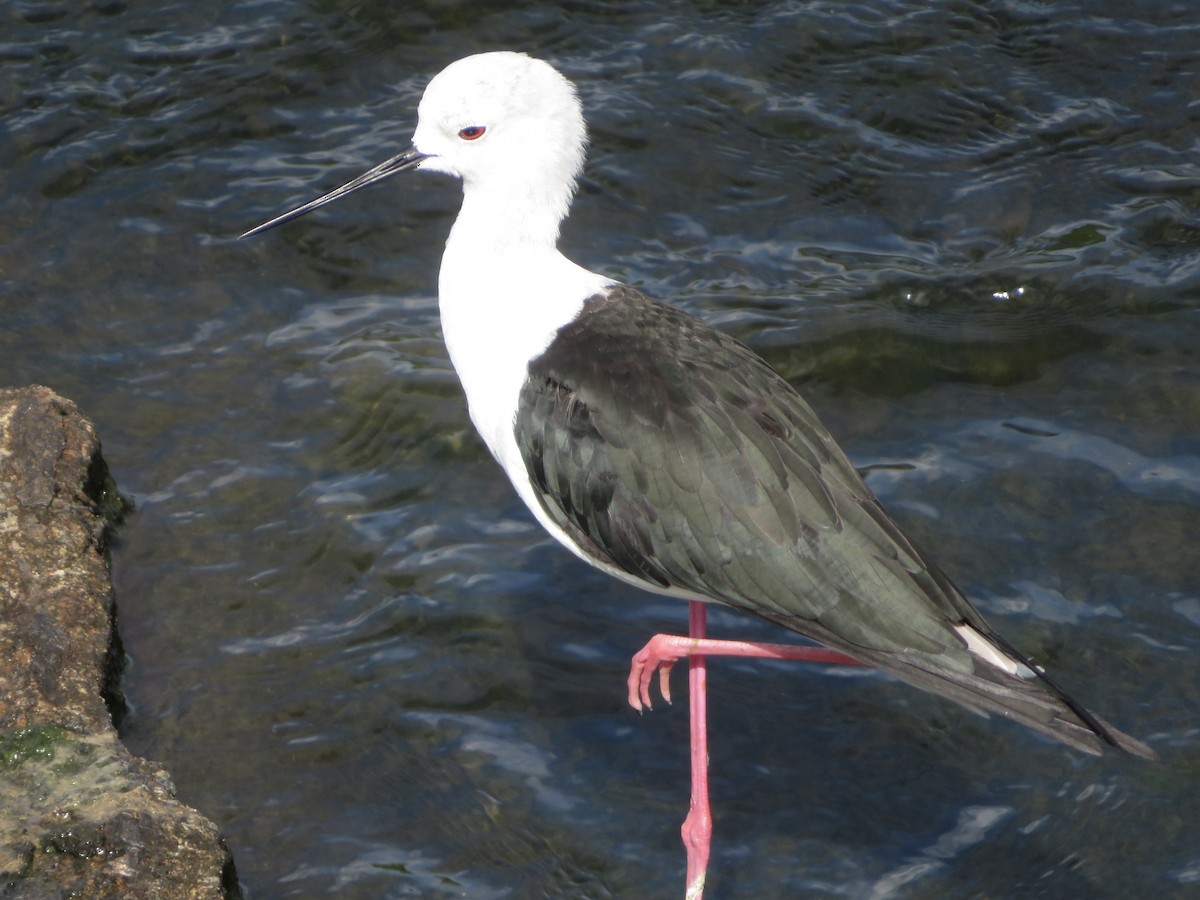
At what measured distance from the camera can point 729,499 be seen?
4285 millimetres

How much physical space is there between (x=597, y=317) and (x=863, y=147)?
3.27 metres

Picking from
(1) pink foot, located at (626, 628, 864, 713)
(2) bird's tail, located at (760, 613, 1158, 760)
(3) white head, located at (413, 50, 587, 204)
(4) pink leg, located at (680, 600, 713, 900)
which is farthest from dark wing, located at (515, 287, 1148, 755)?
(3) white head, located at (413, 50, 587, 204)

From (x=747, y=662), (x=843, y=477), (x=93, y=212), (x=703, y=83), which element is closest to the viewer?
(x=843, y=477)

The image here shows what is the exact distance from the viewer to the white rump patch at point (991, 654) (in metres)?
4.02

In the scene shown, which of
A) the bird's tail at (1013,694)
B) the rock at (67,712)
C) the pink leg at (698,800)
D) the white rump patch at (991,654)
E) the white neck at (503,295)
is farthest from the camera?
the white neck at (503,295)

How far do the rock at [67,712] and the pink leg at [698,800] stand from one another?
4.46 feet

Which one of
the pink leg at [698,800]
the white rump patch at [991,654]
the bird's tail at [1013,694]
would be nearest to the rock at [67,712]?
the pink leg at [698,800]

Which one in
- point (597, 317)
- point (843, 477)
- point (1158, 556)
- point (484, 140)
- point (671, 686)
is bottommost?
point (671, 686)

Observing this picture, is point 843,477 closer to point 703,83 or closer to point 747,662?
point 747,662

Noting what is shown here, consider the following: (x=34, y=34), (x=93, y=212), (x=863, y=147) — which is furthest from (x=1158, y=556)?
(x=34, y=34)

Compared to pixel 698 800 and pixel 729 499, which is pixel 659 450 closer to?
pixel 729 499

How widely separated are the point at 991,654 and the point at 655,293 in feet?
10.2

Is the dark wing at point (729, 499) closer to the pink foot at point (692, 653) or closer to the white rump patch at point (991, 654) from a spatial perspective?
the white rump patch at point (991, 654)

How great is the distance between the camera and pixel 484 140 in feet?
15.9
